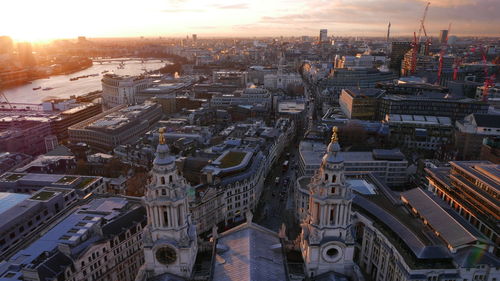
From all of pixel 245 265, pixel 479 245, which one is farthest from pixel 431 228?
pixel 245 265

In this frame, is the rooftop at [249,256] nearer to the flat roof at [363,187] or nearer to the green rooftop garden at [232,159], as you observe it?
the flat roof at [363,187]

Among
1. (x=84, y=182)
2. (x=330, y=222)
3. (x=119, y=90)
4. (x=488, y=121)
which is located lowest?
(x=84, y=182)

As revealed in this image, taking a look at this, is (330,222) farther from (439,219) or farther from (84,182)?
(84,182)

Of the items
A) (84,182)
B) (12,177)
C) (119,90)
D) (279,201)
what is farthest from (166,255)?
(119,90)

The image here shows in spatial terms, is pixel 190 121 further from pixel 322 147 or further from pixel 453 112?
pixel 453 112

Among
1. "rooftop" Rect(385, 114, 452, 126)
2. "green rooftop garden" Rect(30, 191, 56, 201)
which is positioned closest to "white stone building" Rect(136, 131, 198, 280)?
"green rooftop garden" Rect(30, 191, 56, 201)

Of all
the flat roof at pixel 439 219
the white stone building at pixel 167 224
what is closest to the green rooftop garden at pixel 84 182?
the white stone building at pixel 167 224
